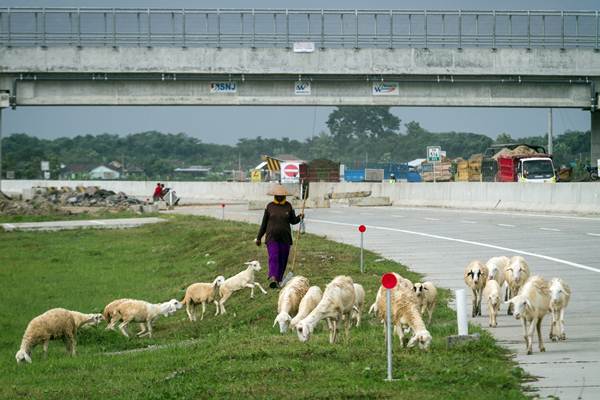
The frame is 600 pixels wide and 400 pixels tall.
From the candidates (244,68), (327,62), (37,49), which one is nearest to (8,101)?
(37,49)

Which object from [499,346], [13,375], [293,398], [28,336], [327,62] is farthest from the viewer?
[327,62]

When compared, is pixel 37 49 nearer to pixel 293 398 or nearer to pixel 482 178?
pixel 482 178

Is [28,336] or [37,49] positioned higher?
[37,49]

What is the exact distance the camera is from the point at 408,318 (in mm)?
14617

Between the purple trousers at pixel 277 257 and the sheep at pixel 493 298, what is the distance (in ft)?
17.7

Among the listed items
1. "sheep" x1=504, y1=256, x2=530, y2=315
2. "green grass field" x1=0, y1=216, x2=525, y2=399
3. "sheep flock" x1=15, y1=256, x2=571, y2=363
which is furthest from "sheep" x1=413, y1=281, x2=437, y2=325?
"sheep" x1=504, y1=256, x2=530, y2=315

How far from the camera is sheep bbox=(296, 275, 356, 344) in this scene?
49.9 ft

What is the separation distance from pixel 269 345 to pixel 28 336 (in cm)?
474

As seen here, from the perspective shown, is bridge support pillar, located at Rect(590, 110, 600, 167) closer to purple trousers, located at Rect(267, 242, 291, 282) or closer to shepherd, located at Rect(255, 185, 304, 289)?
purple trousers, located at Rect(267, 242, 291, 282)

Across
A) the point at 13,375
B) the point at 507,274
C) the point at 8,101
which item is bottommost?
the point at 13,375

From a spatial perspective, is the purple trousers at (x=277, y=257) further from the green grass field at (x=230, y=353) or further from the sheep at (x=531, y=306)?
the sheep at (x=531, y=306)

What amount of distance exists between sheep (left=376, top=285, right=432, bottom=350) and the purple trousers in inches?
276

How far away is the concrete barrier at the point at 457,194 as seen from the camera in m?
42.9

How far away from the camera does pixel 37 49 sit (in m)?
59.8
